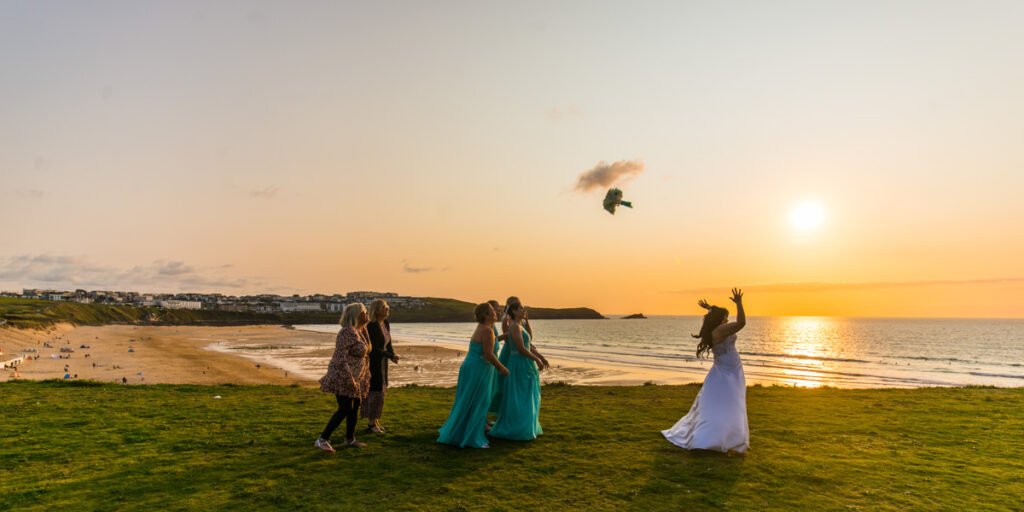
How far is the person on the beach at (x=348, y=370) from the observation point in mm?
8664

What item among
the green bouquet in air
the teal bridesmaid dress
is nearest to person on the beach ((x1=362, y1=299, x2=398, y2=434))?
the teal bridesmaid dress

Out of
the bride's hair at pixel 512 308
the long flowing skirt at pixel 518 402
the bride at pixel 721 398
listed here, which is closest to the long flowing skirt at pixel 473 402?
the long flowing skirt at pixel 518 402

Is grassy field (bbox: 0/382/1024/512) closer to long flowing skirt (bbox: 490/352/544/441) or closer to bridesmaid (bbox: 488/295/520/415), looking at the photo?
long flowing skirt (bbox: 490/352/544/441)

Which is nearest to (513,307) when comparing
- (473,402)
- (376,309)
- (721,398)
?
(473,402)

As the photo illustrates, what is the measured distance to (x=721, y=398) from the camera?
9008 mm

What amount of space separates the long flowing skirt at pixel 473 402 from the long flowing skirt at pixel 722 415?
335 cm

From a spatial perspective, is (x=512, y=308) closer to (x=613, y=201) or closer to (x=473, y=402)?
(x=473, y=402)

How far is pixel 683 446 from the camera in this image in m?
9.25

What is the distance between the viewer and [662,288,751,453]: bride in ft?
29.1

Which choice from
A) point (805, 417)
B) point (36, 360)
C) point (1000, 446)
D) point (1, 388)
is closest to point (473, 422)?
point (805, 417)

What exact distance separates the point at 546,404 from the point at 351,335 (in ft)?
21.2

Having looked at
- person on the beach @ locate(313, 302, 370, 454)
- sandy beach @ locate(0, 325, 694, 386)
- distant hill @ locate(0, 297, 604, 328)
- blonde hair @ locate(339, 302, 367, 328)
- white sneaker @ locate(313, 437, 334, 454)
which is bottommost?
distant hill @ locate(0, 297, 604, 328)

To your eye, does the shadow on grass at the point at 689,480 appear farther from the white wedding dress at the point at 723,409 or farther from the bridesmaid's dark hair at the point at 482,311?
the bridesmaid's dark hair at the point at 482,311

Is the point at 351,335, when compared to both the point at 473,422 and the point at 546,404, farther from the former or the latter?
the point at 546,404
